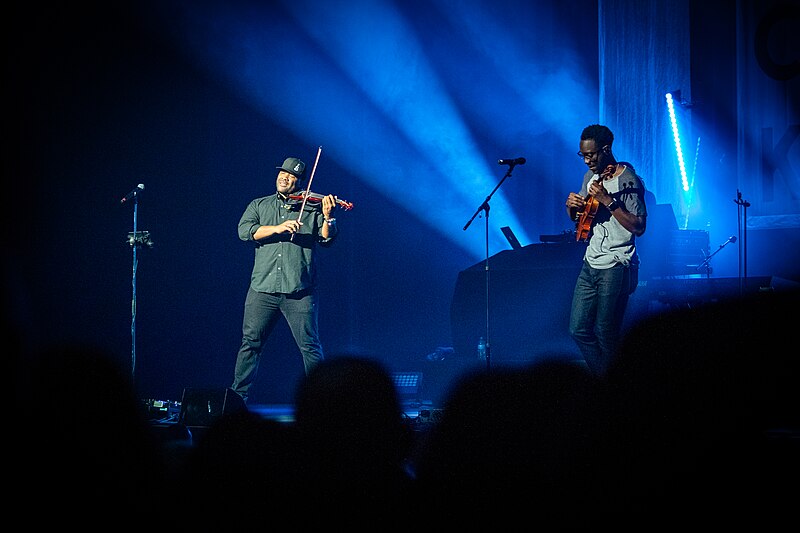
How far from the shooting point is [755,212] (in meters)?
9.09

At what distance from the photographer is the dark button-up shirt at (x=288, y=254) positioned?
20.4 ft

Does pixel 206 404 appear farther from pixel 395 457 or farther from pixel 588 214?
pixel 395 457

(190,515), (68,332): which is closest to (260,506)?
(190,515)

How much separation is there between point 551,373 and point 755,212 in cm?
760

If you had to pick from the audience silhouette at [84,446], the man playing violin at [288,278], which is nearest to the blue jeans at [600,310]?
the man playing violin at [288,278]

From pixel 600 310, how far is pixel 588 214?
672 mm

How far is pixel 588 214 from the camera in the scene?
5.57m

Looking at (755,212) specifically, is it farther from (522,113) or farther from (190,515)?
(190,515)

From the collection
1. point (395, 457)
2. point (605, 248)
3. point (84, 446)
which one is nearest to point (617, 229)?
point (605, 248)

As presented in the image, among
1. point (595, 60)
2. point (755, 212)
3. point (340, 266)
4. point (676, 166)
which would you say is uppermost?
point (595, 60)

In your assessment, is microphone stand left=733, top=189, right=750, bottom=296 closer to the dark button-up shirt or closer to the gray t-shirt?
the gray t-shirt

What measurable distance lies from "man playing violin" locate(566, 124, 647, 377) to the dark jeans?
2.01 meters

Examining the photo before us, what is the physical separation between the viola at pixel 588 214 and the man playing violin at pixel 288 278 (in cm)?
186

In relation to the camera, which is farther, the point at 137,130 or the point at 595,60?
the point at 595,60
